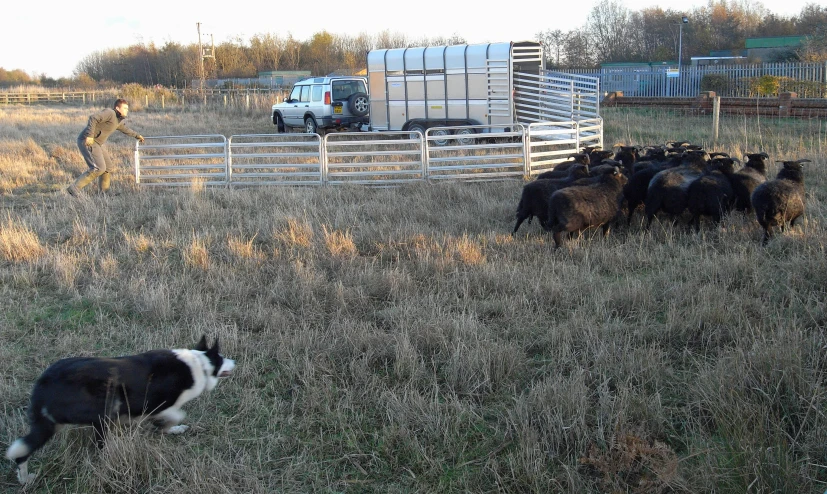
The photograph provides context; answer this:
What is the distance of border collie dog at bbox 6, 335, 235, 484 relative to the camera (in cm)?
371

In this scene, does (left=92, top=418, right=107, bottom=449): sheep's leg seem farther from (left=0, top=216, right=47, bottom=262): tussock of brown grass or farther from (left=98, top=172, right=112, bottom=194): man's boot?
(left=98, top=172, right=112, bottom=194): man's boot

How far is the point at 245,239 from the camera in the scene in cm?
889

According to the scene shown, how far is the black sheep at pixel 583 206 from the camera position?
8.10 m

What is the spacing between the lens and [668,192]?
29.0 feet

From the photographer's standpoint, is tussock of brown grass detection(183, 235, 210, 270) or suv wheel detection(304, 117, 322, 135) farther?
suv wheel detection(304, 117, 322, 135)

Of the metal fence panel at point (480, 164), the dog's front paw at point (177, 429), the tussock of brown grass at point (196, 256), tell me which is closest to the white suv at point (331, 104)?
the metal fence panel at point (480, 164)

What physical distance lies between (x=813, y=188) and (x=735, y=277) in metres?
5.56

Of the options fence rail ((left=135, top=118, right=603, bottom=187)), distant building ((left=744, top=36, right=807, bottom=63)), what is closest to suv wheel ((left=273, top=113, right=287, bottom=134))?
fence rail ((left=135, top=118, right=603, bottom=187))

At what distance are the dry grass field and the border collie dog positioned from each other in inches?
6.0

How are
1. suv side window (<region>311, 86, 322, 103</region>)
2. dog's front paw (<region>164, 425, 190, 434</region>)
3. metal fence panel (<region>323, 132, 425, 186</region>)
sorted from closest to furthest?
dog's front paw (<region>164, 425, 190, 434</region>), metal fence panel (<region>323, 132, 425, 186</region>), suv side window (<region>311, 86, 322, 103</region>)

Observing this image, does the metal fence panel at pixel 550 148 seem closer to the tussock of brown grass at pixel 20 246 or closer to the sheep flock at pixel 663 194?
the sheep flock at pixel 663 194

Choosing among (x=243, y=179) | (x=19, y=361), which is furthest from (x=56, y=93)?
(x=19, y=361)

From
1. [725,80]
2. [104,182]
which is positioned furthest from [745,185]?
[725,80]

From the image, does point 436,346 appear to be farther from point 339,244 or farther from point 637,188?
point 637,188
